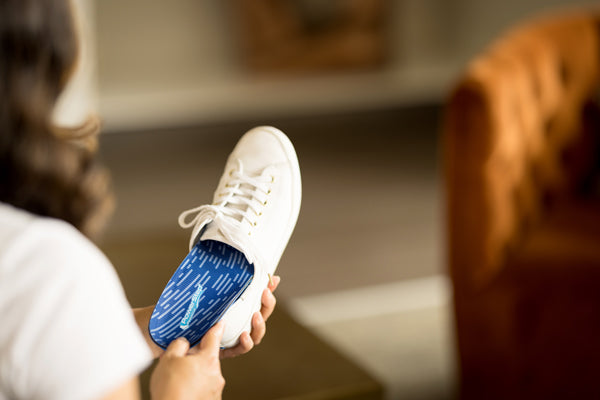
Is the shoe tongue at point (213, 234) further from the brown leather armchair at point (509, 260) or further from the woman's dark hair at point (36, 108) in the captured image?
the brown leather armchair at point (509, 260)

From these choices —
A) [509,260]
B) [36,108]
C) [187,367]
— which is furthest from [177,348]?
[509,260]

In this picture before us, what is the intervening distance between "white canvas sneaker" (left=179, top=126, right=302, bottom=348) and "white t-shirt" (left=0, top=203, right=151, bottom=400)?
2.7 inches

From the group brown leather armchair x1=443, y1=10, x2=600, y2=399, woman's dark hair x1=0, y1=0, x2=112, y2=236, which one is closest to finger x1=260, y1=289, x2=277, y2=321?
woman's dark hair x1=0, y1=0, x2=112, y2=236

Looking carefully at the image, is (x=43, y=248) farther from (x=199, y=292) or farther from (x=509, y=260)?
(x=509, y=260)

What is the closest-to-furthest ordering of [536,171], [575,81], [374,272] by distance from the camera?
[536,171], [575,81], [374,272]

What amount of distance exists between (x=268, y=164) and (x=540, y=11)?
389cm

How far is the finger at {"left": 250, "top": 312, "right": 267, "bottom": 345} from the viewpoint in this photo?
0.42 m

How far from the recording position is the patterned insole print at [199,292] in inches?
15.6

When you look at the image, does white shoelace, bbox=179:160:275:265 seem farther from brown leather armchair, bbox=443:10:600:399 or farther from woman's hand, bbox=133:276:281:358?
brown leather armchair, bbox=443:10:600:399

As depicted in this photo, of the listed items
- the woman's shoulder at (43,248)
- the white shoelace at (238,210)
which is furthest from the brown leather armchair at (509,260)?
the woman's shoulder at (43,248)

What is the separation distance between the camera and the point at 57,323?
0.34 m

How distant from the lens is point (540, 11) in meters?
3.95

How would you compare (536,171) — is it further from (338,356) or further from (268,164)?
(268,164)

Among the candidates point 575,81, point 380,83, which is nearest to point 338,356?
point 575,81
